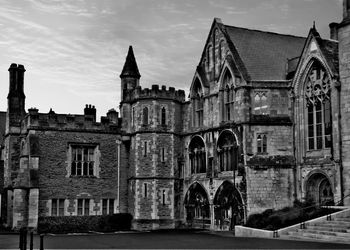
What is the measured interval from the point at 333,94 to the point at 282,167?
17.6ft

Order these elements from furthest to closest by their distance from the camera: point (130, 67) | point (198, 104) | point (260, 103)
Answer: point (130, 67)
point (198, 104)
point (260, 103)

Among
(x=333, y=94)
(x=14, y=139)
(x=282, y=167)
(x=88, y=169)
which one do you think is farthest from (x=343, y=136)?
(x=14, y=139)

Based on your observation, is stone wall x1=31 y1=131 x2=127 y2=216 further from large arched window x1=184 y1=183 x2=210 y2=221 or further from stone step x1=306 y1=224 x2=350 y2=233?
stone step x1=306 y1=224 x2=350 y2=233

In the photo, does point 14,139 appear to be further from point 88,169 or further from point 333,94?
point 333,94

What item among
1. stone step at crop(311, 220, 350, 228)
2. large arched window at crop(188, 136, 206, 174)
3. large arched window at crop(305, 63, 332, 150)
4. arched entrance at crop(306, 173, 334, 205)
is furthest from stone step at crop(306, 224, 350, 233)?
large arched window at crop(188, 136, 206, 174)

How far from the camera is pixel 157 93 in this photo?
132ft

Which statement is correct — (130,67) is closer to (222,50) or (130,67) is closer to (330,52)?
(222,50)

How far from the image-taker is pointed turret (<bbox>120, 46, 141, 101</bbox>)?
→ 43281 millimetres

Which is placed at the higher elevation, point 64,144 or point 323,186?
point 64,144

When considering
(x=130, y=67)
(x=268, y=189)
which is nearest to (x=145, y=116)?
(x=130, y=67)

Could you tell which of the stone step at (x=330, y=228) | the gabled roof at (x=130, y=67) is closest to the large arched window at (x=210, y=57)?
the gabled roof at (x=130, y=67)

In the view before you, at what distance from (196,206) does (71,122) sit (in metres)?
10.2

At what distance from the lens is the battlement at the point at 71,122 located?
39.1 m

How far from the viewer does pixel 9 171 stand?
4325 centimetres
